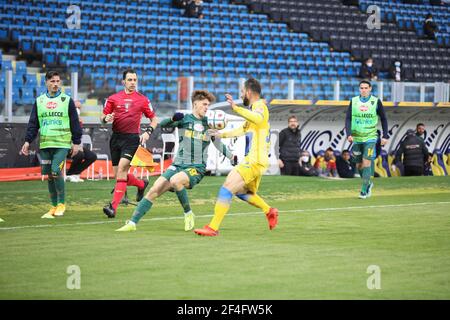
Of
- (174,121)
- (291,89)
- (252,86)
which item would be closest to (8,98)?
(291,89)

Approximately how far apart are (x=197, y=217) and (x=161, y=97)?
1114cm

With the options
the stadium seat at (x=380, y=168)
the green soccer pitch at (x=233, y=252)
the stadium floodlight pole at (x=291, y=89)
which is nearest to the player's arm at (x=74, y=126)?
the green soccer pitch at (x=233, y=252)

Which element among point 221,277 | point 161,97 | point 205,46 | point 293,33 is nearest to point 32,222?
point 221,277

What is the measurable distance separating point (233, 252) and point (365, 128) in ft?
29.0

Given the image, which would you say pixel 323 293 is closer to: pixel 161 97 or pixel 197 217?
pixel 197 217

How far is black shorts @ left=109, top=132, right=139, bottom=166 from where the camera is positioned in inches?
562

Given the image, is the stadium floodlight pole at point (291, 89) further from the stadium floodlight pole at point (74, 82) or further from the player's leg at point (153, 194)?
the player's leg at point (153, 194)

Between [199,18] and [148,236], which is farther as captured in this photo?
[199,18]

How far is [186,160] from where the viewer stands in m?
12.2

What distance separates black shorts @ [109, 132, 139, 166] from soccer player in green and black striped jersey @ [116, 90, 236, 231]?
2.08 metres

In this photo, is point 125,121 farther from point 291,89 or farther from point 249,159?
point 291,89

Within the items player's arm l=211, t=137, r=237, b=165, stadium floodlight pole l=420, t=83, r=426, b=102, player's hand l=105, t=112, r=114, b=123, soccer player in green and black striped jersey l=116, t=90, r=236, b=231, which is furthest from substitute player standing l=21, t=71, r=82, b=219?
stadium floodlight pole l=420, t=83, r=426, b=102

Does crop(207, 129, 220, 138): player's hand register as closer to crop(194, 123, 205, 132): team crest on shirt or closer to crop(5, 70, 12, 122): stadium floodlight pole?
crop(194, 123, 205, 132): team crest on shirt
